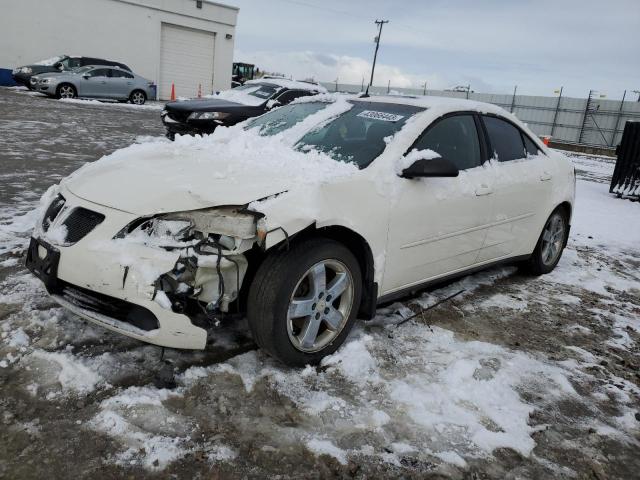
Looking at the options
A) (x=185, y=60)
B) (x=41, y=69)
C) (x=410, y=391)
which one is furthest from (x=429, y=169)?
(x=185, y=60)

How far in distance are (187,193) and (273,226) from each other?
486mm

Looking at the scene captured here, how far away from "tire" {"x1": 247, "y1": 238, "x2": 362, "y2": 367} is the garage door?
2698cm

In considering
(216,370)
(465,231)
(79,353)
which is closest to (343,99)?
(465,231)

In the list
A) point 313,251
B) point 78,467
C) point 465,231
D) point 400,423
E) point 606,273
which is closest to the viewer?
point 78,467

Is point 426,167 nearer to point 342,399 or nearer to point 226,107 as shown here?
point 342,399

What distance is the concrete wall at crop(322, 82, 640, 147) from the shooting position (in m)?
22.1

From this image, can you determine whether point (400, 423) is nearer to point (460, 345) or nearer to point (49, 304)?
point (460, 345)

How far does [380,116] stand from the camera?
3.68 metres

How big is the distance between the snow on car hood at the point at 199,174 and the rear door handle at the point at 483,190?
1137 mm

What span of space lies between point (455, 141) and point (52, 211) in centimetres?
273

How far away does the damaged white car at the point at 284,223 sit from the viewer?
2.54m

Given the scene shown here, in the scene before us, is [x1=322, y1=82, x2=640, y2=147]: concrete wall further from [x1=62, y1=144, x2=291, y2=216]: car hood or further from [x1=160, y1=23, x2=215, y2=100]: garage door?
[x1=62, y1=144, x2=291, y2=216]: car hood

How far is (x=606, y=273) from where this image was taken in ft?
17.4

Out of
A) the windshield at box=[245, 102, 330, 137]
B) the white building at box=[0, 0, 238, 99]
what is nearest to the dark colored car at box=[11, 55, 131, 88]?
the white building at box=[0, 0, 238, 99]
